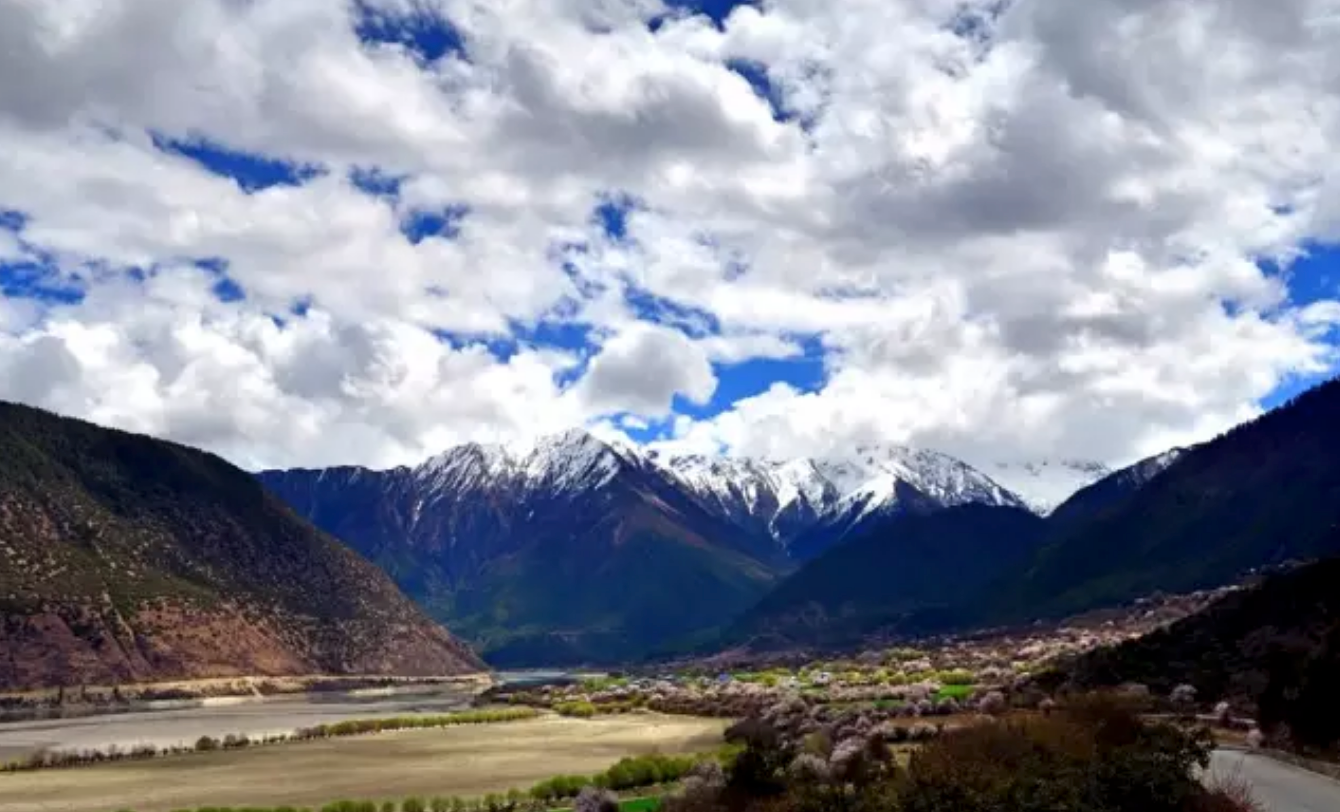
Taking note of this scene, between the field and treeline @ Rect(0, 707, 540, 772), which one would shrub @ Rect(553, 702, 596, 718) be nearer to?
treeline @ Rect(0, 707, 540, 772)

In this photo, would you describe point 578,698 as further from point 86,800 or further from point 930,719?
point 86,800

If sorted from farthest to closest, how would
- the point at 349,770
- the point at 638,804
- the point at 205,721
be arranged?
1. the point at 205,721
2. the point at 349,770
3. the point at 638,804

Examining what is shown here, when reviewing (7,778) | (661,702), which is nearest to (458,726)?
(661,702)

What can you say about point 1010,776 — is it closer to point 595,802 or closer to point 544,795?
point 595,802

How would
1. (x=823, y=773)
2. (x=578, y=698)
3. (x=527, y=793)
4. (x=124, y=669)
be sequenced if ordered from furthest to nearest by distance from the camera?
(x=124, y=669), (x=578, y=698), (x=527, y=793), (x=823, y=773)

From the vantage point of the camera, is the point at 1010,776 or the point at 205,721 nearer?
the point at 1010,776

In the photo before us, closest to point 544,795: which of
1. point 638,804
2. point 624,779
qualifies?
point 624,779

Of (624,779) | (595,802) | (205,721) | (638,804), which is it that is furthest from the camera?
(205,721)

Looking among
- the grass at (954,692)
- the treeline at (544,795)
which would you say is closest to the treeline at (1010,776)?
the treeline at (544,795)
